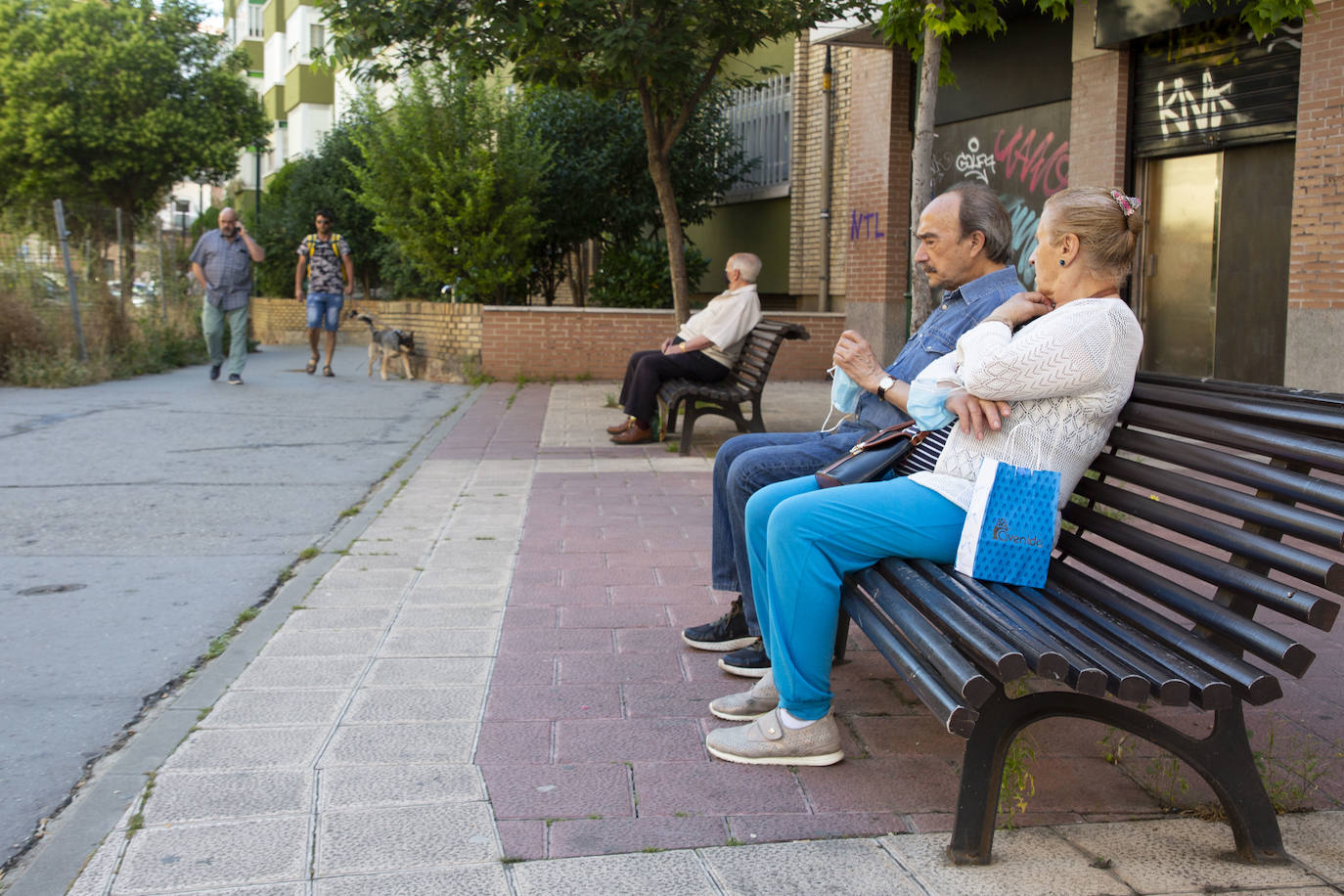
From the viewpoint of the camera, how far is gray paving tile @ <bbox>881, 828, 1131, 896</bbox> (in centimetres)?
256

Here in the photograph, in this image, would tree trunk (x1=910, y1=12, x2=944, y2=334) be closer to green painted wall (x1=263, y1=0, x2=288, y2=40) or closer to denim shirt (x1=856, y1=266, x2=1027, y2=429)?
denim shirt (x1=856, y1=266, x2=1027, y2=429)

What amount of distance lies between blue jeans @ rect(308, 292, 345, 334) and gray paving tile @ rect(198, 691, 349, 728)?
43.3 ft

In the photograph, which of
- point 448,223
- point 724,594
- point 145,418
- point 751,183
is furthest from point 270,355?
point 724,594

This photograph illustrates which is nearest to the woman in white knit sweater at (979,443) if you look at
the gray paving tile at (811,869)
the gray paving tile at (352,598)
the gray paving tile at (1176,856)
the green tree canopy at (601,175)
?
the gray paving tile at (811,869)

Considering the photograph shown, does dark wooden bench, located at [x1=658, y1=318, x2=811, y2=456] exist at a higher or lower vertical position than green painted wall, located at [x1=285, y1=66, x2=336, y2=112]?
lower

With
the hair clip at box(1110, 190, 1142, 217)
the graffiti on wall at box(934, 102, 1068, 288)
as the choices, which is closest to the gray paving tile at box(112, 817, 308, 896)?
the hair clip at box(1110, 190, 1142, 217)

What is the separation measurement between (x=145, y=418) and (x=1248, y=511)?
33.9ft

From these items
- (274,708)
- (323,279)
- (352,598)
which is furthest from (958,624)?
(323,279)

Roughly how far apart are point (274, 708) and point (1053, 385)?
239cm

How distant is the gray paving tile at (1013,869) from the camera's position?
8.41 feet

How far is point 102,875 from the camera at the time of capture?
8.66ft

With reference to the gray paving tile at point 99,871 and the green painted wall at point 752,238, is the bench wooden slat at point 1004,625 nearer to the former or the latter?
the gray paving tile at point 99,871

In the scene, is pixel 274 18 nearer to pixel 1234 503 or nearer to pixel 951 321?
pixel 951 321

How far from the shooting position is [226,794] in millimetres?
3053
